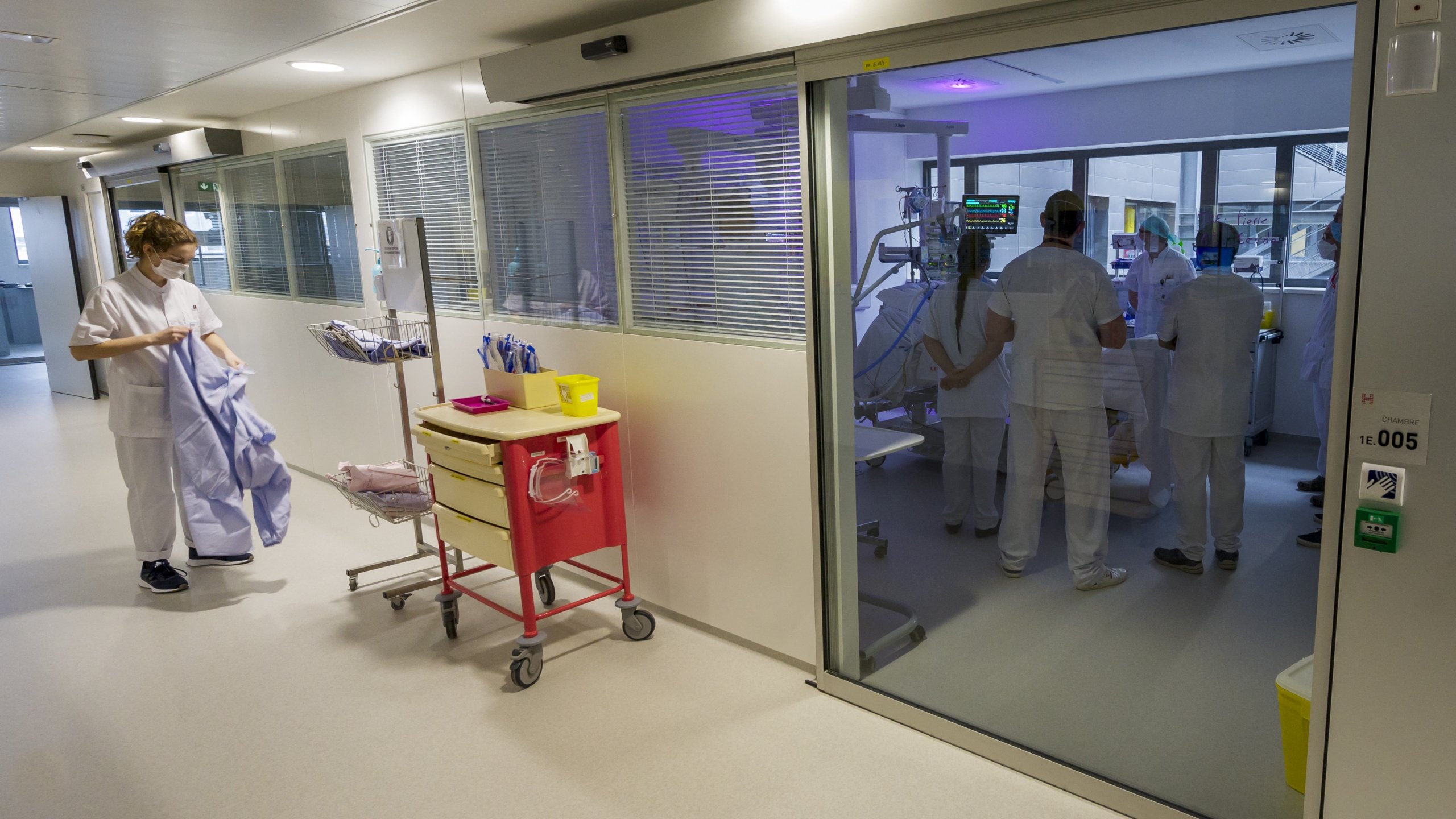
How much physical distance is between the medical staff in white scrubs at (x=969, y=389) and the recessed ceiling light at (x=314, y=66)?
3274mm

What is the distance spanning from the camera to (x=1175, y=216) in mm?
2193

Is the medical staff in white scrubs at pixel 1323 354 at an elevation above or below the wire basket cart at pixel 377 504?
above

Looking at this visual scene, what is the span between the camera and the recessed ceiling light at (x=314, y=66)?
4324 millimetres

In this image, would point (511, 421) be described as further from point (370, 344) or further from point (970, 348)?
point (970, 348)

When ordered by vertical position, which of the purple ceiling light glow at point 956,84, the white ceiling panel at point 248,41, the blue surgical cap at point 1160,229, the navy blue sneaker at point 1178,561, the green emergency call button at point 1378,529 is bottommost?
the navy blue sneaker at point 1178,561

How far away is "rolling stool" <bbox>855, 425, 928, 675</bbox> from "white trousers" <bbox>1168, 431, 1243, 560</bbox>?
81 centimetres

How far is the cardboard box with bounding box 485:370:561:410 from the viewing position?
3650 millimetres

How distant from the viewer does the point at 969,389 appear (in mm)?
2754

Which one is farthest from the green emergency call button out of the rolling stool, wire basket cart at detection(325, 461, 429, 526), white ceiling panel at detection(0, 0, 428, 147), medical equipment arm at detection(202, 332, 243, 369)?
medical equipment arm at detection(202, 332, 243, 369)

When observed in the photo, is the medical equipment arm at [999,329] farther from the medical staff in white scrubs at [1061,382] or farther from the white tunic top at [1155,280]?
the white tunic top at [1155,280]

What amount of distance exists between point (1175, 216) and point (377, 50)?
134 inches

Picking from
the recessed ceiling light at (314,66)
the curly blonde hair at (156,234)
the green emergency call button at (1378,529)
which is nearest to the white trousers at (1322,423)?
the green emergency call button at (1378,529)

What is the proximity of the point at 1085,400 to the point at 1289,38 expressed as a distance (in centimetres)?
98

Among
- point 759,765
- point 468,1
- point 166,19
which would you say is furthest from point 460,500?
point 166,19
